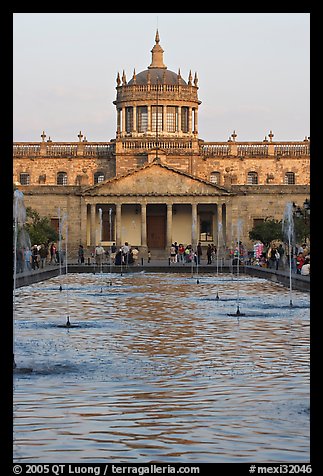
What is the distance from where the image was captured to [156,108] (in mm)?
87500

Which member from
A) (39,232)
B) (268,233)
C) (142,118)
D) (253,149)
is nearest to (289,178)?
(253,149)

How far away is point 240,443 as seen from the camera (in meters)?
11.0

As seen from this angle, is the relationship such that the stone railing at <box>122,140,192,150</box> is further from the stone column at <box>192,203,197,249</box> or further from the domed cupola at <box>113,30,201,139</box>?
the stone column at <box>192,203,197,249</box>

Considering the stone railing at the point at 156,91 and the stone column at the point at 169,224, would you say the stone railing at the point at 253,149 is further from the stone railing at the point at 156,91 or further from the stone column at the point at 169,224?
the stone column at the point at 169,224

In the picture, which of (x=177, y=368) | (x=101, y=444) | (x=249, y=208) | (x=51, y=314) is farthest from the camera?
(x=249, y=208)

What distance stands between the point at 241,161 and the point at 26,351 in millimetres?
68693

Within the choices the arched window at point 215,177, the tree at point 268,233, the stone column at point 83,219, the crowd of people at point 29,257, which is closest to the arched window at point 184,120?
the arched window at point 215,177

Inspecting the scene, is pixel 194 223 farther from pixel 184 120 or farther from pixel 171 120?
pixel 184 120

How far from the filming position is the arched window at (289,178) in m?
86.2

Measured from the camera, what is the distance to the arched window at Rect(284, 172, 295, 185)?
86.2 m

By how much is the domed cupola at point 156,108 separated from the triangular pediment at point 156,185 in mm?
6720

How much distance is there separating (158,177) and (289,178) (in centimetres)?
1145
